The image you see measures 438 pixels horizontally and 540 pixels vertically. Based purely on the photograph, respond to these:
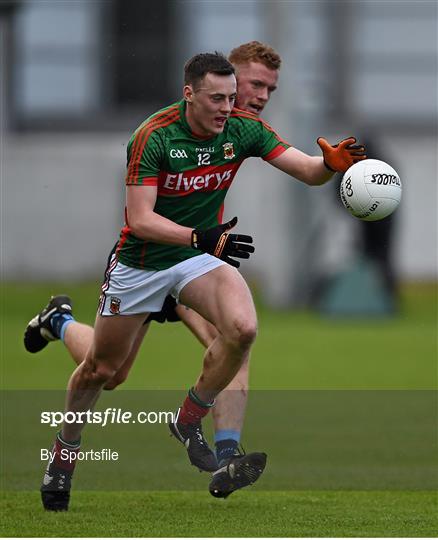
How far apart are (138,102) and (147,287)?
21305mm

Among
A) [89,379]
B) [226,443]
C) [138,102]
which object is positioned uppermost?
[89,379]

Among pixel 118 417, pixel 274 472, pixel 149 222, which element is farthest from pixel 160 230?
pixel 118 417

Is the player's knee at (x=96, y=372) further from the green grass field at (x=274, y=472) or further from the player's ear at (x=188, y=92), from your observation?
the player's ear at (x=188, y=92)

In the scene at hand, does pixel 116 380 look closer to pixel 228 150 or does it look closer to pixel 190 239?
pixel 190 239

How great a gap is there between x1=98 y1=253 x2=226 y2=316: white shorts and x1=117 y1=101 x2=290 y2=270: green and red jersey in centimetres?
5

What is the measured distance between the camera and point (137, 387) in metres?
12.8

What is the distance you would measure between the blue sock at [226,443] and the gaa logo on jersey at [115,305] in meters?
0.89

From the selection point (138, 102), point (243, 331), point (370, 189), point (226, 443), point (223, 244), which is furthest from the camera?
point (138, 102)

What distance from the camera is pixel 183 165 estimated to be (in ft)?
24.3

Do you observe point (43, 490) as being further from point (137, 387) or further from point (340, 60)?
point (340, 60)

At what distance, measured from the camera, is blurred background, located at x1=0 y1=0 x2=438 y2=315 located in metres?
27.4

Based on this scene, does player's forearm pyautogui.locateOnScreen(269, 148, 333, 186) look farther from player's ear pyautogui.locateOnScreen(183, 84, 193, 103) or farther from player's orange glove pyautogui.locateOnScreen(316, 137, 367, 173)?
player's ear pyautogui.locateOnScreen(183, 84, 193, 103)

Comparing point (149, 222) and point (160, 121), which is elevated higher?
point (160, 121)

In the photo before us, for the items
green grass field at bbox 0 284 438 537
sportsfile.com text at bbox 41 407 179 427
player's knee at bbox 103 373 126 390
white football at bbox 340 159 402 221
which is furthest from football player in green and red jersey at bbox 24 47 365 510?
sportsfile.com text at bbox 41 407 179 427
